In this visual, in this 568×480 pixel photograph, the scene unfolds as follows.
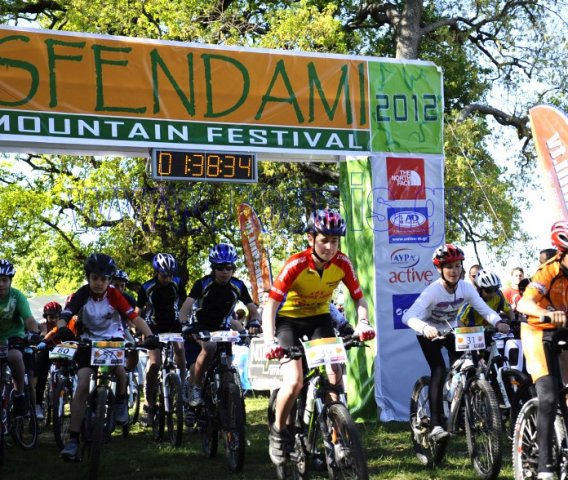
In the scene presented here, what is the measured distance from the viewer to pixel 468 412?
7754 millimetres

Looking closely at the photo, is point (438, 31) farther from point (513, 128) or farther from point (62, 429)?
point (62, 429)

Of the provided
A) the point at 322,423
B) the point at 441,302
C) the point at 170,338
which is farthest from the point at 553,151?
the point at 322,423

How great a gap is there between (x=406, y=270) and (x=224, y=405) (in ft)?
15.0

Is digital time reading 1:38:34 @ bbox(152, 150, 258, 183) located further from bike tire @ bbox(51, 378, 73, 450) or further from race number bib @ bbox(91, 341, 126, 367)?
race number bib @ bbox(91, 341, 126, 367)

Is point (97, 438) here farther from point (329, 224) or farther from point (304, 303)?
point (329, 224)

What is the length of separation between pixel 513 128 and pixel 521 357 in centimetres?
1784

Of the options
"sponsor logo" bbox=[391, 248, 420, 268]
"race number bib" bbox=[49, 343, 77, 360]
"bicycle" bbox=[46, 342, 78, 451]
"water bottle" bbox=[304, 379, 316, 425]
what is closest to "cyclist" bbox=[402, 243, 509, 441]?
"water bottle" bbox=[304, 379, 316, 425]

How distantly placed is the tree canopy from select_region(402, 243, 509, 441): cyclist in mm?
11860

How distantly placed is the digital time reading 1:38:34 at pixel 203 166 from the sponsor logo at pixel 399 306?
2.50 metres

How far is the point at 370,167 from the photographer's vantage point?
1256cm

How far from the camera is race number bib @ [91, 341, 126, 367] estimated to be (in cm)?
823

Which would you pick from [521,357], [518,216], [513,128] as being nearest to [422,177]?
[521,357]

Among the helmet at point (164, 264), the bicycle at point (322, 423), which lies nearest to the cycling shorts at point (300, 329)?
the bicycle at point (322, 423)

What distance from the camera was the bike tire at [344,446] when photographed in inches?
237
